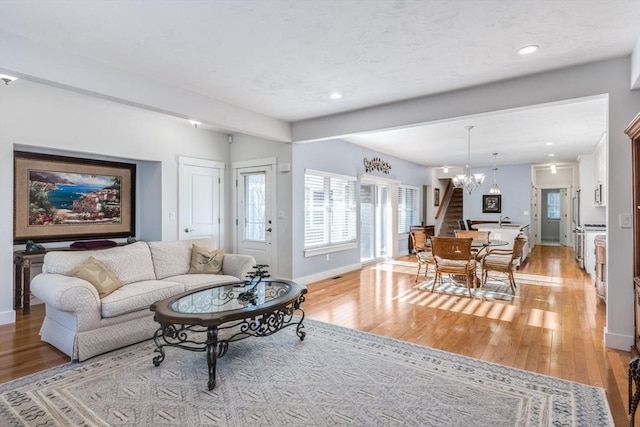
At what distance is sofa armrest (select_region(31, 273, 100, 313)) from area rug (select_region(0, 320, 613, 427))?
466 millimetres

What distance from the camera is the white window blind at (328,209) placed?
590 centimetres

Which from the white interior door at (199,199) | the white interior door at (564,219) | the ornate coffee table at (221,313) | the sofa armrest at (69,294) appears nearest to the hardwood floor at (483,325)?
the sofa armrest at (69,294)

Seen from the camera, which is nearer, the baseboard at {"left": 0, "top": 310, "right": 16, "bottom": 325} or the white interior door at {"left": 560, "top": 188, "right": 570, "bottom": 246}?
the baseboard at {"left": 0, "top": 310, "right": 16, "bottom": 325}

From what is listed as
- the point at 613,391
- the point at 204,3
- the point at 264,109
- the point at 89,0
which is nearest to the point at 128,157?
the point at 264,109

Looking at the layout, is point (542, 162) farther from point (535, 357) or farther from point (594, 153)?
point (535, 357)

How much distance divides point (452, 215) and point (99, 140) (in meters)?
10.5

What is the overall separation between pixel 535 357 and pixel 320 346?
1854 mm

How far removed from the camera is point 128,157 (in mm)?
5129

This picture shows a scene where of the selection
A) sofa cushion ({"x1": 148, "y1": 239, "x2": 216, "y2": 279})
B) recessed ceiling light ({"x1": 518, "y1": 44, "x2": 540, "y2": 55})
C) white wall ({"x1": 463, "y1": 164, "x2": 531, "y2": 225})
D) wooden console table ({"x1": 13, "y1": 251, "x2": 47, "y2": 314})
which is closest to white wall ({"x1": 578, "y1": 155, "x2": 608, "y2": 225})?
white wall ({"x1": 463, "y1": 164, "x2": 531, "y2": 225})

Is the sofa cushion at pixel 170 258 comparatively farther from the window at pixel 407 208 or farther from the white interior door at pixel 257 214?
the window at pixel 407 208

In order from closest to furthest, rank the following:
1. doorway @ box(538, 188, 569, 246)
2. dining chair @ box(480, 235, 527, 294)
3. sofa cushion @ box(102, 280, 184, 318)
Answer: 1. sofa cushion @ box(102, 280, 184, 318)
2. dining chair @ box(480, 235, 527, 294)
3. doorway @ box(538, 188, 569, 246)

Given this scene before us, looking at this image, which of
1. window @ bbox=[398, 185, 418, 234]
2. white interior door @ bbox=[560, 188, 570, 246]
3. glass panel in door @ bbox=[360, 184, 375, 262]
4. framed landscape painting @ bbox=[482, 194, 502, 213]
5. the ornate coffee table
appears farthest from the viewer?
white interior door @ bbox=[560, 188, 570, 246]

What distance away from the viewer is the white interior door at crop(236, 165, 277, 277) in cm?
575

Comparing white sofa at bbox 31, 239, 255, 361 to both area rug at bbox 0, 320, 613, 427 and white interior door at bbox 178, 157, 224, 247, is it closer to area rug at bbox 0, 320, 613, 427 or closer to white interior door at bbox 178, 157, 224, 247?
area rug at bbox 0, 320, 613, 427
